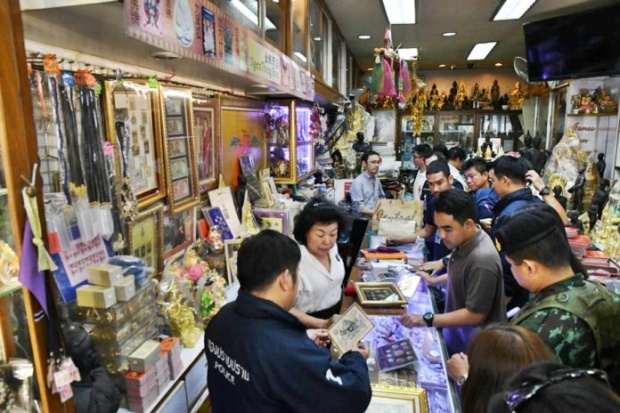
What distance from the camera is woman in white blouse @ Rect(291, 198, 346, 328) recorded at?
7.16 feet

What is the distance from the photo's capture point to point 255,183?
3428 millimetres

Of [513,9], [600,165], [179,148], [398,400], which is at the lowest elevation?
[398,400]

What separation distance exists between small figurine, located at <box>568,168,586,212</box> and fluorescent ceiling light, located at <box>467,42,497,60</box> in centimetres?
395

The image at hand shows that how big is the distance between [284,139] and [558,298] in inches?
117

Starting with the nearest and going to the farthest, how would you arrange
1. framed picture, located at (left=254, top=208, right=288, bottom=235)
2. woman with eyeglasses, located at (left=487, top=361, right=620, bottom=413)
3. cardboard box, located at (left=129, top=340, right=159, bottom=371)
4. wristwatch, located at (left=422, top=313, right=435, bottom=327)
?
woman with eyeglasses, located at (left=487, top=361, right=620, bottom=413), cardboard box, located at (left=129, top=340, right=159, bottom=371), wristwatch, located at (left=422, top=313, right=435, bottom=327), framed picture, located at (left=254, top=208, right=288, bottom=235)

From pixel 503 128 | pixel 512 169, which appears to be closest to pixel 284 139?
pixel 512 169

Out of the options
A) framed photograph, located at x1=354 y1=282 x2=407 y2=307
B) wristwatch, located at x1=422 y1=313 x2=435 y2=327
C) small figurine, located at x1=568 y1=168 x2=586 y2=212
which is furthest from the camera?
small figurine, located at x1=568 y1=168 x2=586 y2=212

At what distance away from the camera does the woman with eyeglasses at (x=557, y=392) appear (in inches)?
27.1

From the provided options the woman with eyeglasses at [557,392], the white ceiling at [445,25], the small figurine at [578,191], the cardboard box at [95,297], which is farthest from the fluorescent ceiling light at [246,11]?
the small figurine at [578,191]

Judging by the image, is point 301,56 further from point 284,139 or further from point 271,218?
point 271,218

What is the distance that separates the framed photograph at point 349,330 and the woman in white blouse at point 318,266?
1.43 feet

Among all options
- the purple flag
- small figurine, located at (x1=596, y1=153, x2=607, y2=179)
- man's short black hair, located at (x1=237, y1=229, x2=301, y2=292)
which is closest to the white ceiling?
small figurine, located at (x1=596, y1=153, x2=607, y2=179)

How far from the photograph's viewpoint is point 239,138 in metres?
3.32

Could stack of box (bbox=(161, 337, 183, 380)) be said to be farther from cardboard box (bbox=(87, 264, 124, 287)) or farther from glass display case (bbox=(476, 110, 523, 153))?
glass display case (bbox=(476, 110, 523, 153))
